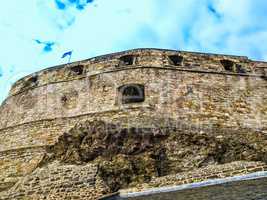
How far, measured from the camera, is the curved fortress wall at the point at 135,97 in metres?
14.7

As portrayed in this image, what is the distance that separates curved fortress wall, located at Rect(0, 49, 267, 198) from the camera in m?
14.7

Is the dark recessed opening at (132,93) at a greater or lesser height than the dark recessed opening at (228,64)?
lesser

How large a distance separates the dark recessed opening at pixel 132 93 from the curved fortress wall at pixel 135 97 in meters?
0.04

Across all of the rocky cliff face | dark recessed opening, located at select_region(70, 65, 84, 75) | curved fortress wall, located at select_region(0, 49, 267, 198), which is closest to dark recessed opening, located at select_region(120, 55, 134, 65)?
curved fortress wall, located at select_region(0, 49, 267, 198)

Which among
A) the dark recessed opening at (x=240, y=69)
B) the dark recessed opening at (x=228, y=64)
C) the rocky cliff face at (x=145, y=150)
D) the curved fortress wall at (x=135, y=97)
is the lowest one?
the rocky cliff face at (x=145, y=150)

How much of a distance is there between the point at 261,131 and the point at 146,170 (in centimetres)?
550

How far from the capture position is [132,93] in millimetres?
15688

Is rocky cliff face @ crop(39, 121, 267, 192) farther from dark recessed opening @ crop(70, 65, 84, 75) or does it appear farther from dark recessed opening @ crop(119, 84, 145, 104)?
dark recessed opening @ crop(70, 65, 84, 75)

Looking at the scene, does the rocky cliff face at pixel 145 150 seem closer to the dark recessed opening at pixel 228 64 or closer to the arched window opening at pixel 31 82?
the dark recessed opening at pixel 228 64

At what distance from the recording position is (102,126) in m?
13.4

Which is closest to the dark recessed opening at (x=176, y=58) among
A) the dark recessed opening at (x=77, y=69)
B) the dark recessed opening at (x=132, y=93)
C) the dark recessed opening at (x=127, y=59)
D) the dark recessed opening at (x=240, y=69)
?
the dark recessed opening at (x=127, y=59)

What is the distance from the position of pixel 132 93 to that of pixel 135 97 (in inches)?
10.8

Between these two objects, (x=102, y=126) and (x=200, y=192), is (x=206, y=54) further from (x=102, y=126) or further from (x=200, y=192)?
(x=200, y=192)

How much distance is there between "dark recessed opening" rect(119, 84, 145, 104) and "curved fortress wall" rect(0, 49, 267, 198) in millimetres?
37
